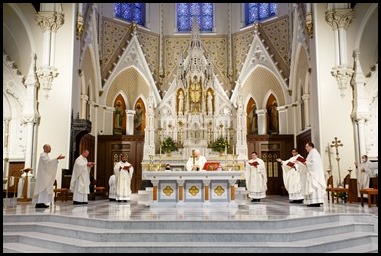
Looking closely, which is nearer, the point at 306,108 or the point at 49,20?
the point at 49,20

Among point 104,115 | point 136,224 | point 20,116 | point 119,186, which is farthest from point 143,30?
point 136,224

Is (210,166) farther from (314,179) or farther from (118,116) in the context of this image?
(118,116)

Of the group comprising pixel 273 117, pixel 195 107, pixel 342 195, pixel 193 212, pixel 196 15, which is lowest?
pixel 193 212

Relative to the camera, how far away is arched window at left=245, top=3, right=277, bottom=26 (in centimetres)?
2105

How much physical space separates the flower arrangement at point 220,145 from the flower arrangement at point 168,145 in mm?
1668

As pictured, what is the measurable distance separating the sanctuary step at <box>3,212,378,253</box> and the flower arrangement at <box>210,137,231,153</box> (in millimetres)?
9395

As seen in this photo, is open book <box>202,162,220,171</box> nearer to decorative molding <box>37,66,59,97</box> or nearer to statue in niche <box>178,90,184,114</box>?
decorative molding <box>37,66,59,97</box>

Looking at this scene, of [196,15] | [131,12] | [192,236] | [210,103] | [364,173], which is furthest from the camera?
[196,15]

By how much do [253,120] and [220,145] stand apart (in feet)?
11.6

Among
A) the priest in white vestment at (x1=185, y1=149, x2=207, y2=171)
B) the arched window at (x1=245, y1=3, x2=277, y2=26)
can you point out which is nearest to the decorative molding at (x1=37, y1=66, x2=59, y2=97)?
the priest in white vestment at (x1=185, y1=149, x2=207, y2=171)

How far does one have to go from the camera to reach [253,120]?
20516 millimetres

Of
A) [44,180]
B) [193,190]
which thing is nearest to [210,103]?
[193,190]

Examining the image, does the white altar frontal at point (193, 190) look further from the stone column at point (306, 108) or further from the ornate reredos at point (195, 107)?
the stone column at point (306, 108)

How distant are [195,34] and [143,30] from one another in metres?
3.44
